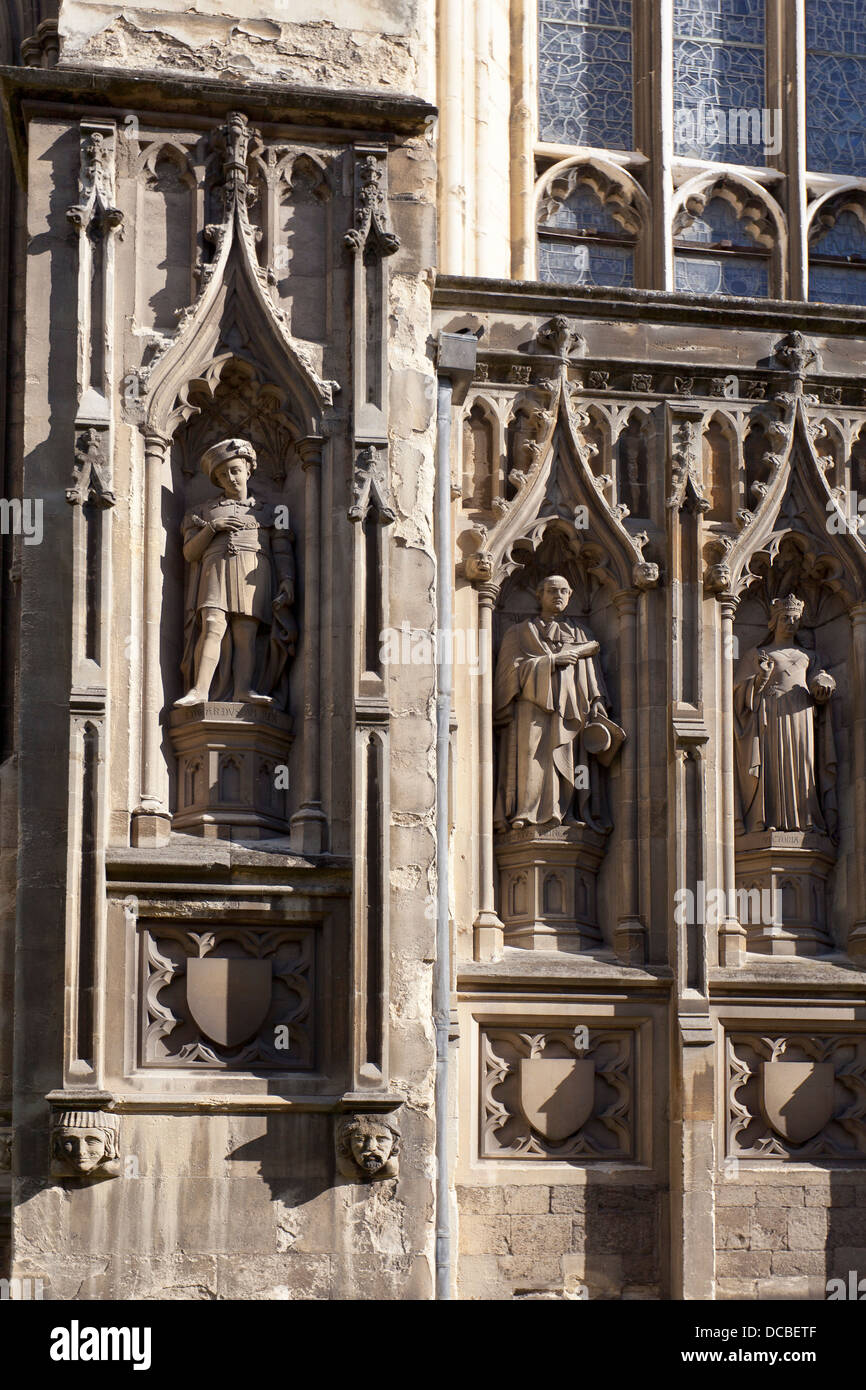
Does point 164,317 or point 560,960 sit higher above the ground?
point 164,317

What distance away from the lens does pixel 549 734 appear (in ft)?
48.8

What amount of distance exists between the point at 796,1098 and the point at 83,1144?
428 centimetres

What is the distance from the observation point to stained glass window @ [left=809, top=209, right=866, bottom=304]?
1781cm

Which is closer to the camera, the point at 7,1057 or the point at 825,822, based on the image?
the point at 7,1057

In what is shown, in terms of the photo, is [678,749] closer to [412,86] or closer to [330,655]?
[330,655]

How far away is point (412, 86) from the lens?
48.5 ft

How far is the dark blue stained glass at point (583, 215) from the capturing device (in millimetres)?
17578

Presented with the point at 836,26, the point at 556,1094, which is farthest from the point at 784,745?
the point at 836,26

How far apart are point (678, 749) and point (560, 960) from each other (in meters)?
1.40

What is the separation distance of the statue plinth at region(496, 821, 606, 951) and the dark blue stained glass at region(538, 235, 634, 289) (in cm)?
448

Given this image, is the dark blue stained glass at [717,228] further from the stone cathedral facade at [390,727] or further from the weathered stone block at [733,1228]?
the weathered stone block at [733,1228]

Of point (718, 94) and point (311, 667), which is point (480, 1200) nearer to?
point (311, 667)
